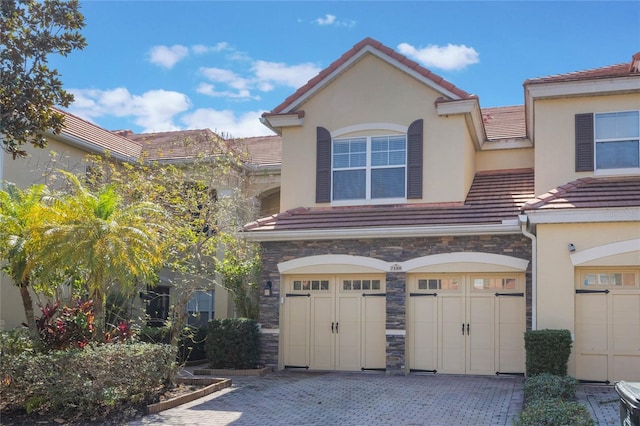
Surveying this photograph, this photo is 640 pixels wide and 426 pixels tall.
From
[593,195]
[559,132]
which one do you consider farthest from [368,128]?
[593,195]

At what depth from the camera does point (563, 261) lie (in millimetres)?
13469

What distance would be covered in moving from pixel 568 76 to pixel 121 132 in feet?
55.3

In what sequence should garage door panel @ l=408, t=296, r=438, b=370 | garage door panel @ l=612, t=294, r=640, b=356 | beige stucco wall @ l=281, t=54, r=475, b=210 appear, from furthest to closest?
beige stucco wall @ l=281, t=54, r=475, b=210 → garage door panel @ l=408, t=296, r=438, b=370 → garage door panel @ l=612, t=294, r=640, b=356

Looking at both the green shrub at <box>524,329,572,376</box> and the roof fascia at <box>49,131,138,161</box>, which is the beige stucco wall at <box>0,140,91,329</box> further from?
the green shrub at <box>524,329,572,376</box>

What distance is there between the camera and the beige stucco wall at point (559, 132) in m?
15.3

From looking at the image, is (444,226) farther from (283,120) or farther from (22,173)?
(22,173)

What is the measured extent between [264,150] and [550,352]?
43.4 feet

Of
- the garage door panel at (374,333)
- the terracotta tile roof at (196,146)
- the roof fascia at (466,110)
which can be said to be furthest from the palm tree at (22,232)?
the roof fascia at (466,110)

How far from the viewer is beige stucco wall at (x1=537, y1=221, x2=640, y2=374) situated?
13.2 m

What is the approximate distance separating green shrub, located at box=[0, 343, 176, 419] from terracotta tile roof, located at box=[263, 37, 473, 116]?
324 inches

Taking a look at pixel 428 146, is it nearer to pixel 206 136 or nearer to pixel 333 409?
pixel 206 136

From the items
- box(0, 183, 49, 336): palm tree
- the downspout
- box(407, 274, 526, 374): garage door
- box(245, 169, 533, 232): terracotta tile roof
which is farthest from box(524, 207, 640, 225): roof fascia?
box(0, 183, 49, 336): palm tree

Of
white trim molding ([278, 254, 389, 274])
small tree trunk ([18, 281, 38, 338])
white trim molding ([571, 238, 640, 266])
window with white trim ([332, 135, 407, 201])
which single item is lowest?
small tree trunk ([18, 281, 38, 338])

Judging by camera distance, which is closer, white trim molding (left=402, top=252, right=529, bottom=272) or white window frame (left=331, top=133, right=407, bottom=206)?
white trim molding (left=402, top=252, right=529, bottom=272)
